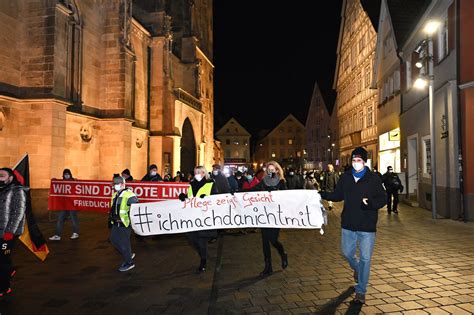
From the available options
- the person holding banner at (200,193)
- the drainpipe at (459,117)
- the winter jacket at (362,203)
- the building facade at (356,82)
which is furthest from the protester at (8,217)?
the building facade at (356,82)

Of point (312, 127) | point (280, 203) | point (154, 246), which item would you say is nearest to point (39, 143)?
point (154, 246)

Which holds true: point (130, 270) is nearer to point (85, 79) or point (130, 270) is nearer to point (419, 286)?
point (419, 286)

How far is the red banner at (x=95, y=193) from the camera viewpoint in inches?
434

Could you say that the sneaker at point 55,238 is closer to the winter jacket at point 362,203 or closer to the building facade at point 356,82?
the winter jacket at point 362,203

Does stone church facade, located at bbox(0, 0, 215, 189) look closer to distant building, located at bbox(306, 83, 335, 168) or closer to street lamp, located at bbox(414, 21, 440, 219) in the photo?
street lamp, located at bbox(414, 21, 440, 219)

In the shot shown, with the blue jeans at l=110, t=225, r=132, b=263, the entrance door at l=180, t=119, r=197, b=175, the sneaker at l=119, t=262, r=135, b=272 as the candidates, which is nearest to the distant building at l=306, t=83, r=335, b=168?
the entrance door at l=180, t=119, r=197, b=175

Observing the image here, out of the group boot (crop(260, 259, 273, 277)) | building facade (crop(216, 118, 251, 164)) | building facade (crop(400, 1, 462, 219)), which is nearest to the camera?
boot (crop(260, 259, 273, 277))

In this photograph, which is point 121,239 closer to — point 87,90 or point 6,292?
point 6,292

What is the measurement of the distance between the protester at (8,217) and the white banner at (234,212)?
2.12 meters

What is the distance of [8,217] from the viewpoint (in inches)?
218

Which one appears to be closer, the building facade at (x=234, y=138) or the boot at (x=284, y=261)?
the boot at (x=284, y=261)

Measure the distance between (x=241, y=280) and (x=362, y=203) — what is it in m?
2.52

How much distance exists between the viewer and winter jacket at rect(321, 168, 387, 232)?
5.09m

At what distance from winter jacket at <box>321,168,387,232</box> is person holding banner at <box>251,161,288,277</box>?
6.03ft
